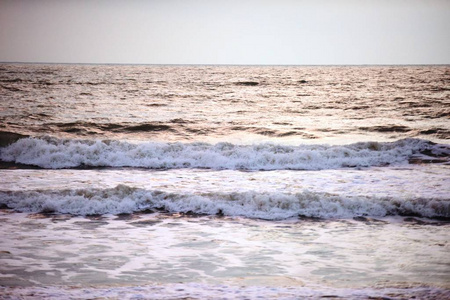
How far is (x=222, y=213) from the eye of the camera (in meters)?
8.99

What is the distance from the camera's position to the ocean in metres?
5.23

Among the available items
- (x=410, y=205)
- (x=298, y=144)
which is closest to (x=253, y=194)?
(x=410, y=205)

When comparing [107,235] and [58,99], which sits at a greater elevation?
[58,99]

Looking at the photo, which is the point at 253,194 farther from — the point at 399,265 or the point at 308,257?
the point at 399,265

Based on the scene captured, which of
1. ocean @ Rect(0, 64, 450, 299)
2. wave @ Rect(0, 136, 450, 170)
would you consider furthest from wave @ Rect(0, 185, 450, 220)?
wave @ Rect(0, 136, 450, 170)

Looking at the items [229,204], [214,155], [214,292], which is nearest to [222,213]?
[229,204]

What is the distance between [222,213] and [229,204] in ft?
1.28

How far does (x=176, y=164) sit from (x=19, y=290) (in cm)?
969

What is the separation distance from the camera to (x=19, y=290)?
488cm

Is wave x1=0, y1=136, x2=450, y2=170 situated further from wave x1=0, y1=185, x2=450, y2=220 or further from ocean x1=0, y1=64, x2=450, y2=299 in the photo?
wave x1=0, y1=185, x2=450, y2=220

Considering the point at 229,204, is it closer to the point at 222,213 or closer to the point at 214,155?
the point at 222,213

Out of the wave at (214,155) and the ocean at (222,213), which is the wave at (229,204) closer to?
the ocean at (222,213)

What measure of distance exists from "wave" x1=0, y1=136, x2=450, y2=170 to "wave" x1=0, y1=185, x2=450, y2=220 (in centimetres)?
461

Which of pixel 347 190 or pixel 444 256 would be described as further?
pixel 347 190
